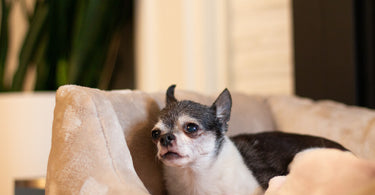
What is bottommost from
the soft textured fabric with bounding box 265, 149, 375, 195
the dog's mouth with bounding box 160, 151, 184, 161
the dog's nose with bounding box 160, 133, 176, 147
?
the dog's mouth with bounding box 160, 151, 184, 161

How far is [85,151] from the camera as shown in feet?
4.60

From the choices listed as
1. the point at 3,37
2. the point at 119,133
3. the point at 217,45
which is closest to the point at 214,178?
the point at 119,133

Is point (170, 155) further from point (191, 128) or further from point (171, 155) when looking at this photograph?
point (191, 128)

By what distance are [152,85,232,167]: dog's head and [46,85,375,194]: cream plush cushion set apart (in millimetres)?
101

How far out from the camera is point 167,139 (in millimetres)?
1451

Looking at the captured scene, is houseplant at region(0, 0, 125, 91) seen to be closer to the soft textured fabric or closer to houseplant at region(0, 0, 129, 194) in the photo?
houseplant at region(0, 0, 129, 194)

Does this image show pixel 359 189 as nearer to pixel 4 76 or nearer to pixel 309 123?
pixel 309 123

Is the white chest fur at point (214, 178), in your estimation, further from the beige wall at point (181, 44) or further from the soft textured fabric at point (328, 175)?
the beige wall at point (181, 44)

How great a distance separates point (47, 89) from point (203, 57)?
988mm

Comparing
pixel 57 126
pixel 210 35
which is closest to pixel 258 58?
pixel 210 35

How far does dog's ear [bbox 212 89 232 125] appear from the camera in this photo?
164cm

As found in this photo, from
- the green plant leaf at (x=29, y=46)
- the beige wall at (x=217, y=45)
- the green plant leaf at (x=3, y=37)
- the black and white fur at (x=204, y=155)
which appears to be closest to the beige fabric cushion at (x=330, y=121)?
the black and white fur at (x=204, y=155)

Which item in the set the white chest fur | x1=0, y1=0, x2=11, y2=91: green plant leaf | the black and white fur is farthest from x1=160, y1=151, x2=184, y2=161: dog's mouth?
x1=0, y1=0, x2=11, y2=91: green plant leaf

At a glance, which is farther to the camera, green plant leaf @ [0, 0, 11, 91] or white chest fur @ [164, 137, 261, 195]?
green plant leaf @ [0, 0, 11, 91]
